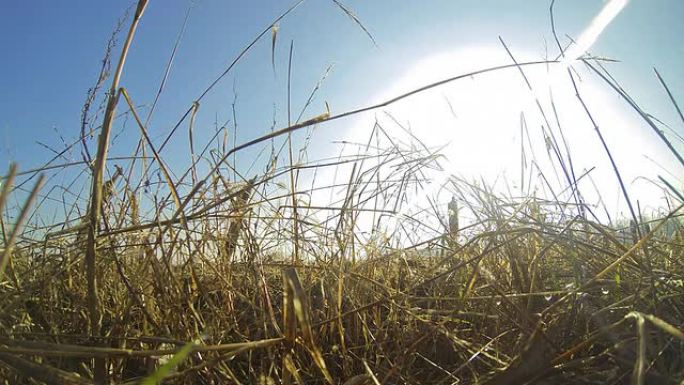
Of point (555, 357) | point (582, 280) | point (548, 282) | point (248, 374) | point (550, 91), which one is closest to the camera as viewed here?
point (555, 357)

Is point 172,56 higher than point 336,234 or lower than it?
higher

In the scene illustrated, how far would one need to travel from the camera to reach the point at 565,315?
824 mm

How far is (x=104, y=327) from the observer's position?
965 mm

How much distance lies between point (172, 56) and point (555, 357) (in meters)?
0.99

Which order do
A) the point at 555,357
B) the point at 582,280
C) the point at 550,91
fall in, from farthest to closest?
1. the point at 550,91
2. the point at 582,280
3. the point at 555,357

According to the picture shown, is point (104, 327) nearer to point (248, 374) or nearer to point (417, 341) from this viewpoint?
point (248, 374)

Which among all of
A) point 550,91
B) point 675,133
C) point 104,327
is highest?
point 550,91

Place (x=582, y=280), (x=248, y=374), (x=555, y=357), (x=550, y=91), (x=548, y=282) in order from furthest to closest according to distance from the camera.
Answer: (x=550, y=91) → (x=548, y=282) → (x=582, y=280) → (x=248, y=374) → (x=555, y=357)

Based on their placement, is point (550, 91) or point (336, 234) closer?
point (336, 234)

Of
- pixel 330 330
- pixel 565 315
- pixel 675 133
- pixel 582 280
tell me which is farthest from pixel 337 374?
pixel 675 133

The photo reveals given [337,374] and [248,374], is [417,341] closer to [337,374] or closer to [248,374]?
[337,374]

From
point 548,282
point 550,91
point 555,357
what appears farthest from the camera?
point 550,91

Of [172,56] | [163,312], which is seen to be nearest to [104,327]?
[163,312]

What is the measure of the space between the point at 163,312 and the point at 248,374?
20 centimetres
